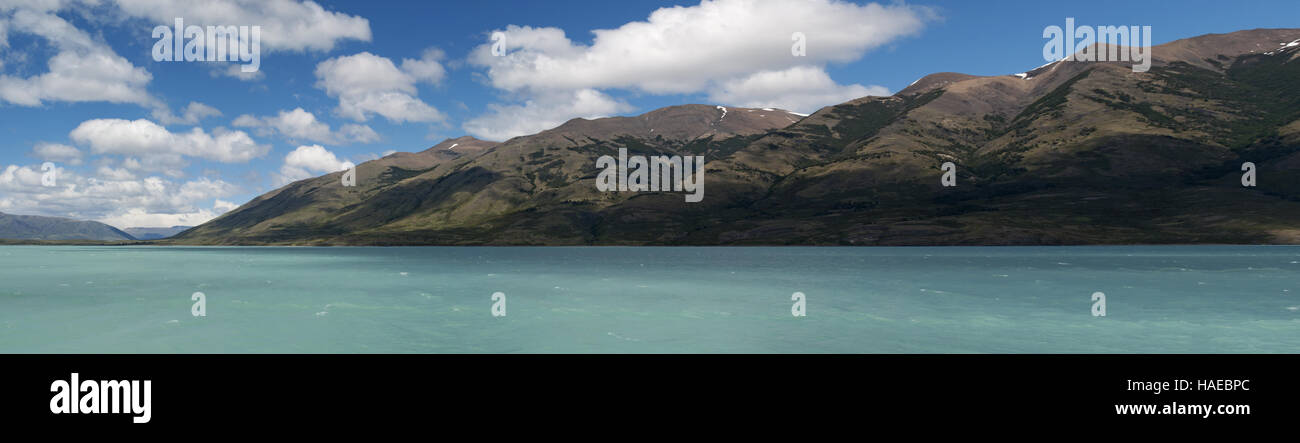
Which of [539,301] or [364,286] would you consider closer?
[539,301]

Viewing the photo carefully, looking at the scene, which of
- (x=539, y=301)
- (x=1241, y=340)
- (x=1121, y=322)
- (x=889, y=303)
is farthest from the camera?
(x=539, y=301)

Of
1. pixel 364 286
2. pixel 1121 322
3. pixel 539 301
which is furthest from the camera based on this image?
pixel 364 286

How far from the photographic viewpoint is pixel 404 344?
48219mm
